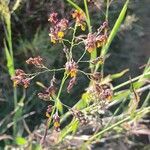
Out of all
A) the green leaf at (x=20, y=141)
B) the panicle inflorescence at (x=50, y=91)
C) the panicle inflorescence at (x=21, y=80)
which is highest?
the panicle inflorescence at (x=21, y=80)

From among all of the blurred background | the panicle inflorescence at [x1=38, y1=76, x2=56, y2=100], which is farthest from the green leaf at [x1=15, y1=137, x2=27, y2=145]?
the panicle inflorescence at [x1=38, y1=76, x2=56, y2=100]

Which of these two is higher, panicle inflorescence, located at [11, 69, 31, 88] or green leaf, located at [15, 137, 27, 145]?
panicle inflorescence, located at [11, 69, 31, 88]

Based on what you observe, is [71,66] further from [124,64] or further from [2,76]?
[124,64]

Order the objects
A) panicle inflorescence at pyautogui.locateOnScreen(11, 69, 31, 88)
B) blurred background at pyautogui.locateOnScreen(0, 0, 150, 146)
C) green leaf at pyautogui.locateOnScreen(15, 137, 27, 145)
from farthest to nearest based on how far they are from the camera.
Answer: blurred background at pyautogui.locateOnScreen(0, 0, 150, 146)
green leaf at pyautogui.locateOnScreen(15, 137, 27, 145)
panicle inflorescence at pyautogui.locateOnScreen(11, 69, 31, 88)

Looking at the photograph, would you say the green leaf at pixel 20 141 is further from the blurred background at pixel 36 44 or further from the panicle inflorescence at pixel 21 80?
the panicle inflorescence at pixel 21 80

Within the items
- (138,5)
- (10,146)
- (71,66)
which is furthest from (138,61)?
(71,66)

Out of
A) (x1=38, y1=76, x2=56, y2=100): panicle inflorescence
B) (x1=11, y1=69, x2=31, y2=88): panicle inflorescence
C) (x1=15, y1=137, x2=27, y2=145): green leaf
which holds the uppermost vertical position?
(x1=11, y1=69, x2=31, y2=88): panicle inflorescence

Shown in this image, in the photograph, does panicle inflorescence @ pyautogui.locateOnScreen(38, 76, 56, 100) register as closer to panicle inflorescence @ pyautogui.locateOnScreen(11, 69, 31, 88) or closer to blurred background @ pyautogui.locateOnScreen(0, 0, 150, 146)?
panicle inflorescence @ pyautogui.locateOnScreen(11, 69, 31, 88)

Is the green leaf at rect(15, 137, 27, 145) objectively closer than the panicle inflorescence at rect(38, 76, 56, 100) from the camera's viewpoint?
No

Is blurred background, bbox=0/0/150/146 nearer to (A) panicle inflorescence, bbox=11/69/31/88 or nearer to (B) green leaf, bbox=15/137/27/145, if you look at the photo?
(B) green leaf, bbox=15/137/27/145

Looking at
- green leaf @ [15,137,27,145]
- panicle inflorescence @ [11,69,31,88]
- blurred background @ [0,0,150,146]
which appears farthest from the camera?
blurred background @ [0,0,150,146]

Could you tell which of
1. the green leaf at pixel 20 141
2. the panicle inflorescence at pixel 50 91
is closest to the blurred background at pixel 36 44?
the green leaf at pixel 20 141

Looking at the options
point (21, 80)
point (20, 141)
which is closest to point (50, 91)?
point (21, 80)
